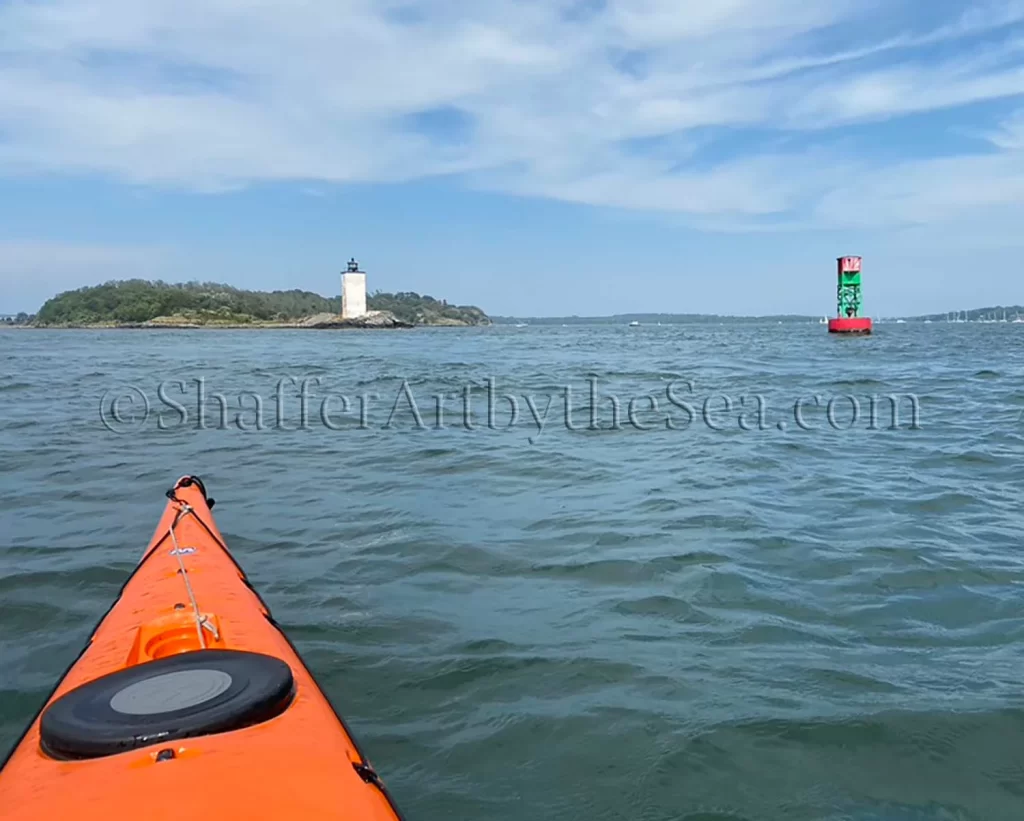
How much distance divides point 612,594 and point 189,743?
4.36 metres

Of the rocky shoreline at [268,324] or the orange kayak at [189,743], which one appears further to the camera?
the rocky shoreline at [268,324]

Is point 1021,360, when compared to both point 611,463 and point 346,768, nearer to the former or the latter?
point 611,463

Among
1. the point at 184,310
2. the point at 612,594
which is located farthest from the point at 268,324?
the point at 612,594

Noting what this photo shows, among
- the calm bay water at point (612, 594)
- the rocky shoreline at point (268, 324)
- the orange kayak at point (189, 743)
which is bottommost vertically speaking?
the calm bay water at point (612, 594)

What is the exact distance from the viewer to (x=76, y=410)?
59.3 ft

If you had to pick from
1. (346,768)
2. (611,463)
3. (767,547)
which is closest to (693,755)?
(346,768)

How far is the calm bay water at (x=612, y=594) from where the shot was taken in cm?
419

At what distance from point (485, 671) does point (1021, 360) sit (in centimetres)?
3260

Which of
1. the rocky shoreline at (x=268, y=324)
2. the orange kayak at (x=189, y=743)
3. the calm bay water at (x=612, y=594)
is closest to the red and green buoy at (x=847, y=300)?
the calm bay water at (x=612, y=594)

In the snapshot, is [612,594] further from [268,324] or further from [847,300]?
[268,324]

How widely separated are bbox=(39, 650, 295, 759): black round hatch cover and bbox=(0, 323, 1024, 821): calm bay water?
1.31 meters

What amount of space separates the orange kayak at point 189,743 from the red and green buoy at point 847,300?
192 feet

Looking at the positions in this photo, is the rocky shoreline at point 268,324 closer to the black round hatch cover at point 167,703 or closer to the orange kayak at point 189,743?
the orange kayak at point 189,743

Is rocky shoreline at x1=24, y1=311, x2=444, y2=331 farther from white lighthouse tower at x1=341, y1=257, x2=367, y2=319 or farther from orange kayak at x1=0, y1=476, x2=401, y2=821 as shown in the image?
orange kayak at x1=0, y1=476, x2=401, y2=821
